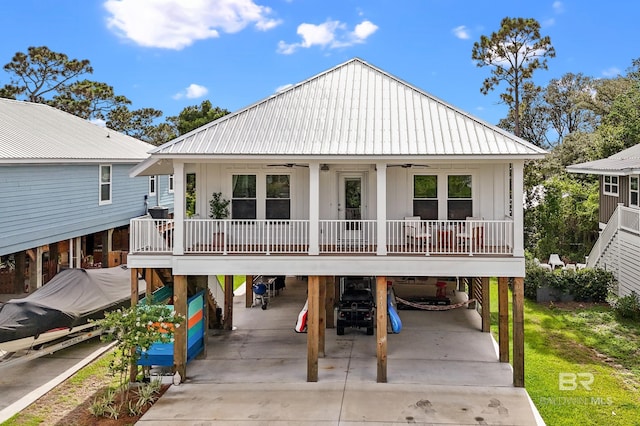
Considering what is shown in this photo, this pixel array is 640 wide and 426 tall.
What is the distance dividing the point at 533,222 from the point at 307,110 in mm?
19740

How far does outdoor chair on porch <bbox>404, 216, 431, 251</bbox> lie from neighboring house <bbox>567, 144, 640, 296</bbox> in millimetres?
10726

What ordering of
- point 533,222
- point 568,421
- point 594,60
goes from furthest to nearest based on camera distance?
point 594,60 → point 533,222 → point 568,421

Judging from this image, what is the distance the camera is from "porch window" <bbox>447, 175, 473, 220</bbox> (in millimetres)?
14398

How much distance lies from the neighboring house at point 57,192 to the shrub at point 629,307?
68.7 feet

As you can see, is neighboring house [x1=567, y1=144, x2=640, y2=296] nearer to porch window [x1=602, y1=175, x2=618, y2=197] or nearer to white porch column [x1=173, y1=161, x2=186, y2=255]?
porch window [x1=602, y1=175, x2=618, y2=197]

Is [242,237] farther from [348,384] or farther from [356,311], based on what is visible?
[356,311]

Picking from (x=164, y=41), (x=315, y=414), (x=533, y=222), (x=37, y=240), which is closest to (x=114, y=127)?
(x=164, y=41)

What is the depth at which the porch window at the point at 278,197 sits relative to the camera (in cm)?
1479

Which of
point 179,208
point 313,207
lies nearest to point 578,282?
Answer: point 313,207

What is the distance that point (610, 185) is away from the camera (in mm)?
24281

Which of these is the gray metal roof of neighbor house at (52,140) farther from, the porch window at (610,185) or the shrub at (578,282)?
the porch window at (610,185)

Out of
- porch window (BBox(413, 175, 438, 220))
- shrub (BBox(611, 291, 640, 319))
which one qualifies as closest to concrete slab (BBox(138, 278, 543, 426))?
porch window (BBox(413, 175, 438, 220))

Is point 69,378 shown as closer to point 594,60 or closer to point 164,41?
point 164,41

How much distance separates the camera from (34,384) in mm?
12633
